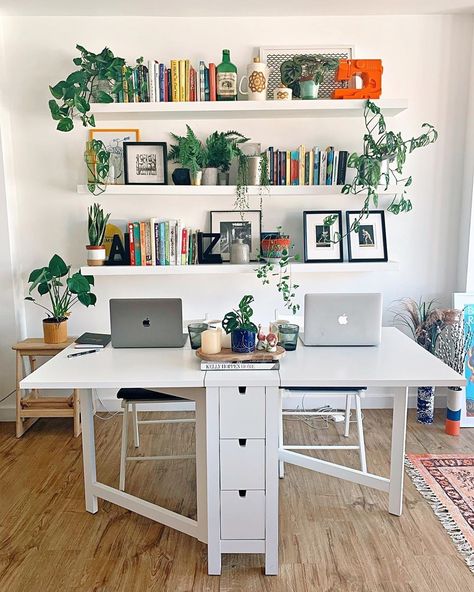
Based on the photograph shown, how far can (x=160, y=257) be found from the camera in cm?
324

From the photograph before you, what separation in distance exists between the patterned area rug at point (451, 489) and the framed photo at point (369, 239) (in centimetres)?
122

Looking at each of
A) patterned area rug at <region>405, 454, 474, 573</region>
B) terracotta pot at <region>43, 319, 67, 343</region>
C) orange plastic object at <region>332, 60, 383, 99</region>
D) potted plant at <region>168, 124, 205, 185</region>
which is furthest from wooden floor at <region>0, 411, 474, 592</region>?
orange plastic object at <region>332, 60, 383, 99</region>

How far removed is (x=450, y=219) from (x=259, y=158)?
1335mm

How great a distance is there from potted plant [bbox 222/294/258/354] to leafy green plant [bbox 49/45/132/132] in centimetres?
167

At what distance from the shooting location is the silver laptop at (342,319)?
7.61 feet

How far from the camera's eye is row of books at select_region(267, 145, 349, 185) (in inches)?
127

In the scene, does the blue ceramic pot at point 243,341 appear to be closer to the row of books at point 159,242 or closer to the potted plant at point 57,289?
the row of books at point 159,242

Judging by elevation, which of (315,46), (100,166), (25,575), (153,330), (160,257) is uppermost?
(315,46)

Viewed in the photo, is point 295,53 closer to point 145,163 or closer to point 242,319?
point 145,163

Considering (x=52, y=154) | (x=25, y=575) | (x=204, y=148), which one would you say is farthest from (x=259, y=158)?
(x=25, y=575)

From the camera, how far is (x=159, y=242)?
3.24 meters

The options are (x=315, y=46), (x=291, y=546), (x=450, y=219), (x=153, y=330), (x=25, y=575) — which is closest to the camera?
(x=25, y=575)

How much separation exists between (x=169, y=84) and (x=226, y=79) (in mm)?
348

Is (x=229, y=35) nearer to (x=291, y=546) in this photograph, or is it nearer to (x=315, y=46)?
(x=315, y=46)
